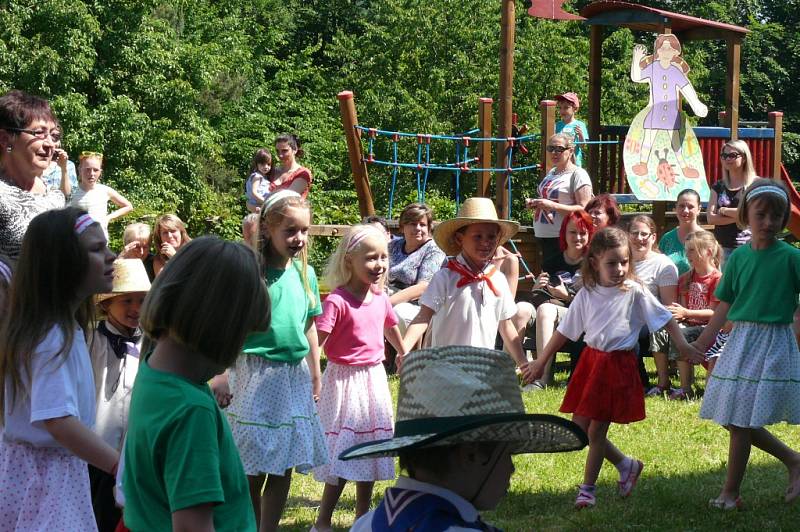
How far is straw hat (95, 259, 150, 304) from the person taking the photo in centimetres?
474

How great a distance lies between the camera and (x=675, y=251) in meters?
10.4

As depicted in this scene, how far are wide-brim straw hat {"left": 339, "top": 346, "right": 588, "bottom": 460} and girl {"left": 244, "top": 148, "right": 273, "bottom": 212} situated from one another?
38.3ft

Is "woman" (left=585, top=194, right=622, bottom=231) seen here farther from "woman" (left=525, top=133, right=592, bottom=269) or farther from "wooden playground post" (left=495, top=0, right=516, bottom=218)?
A: "wooden playground post" (left=495, top=0, right=516, bottom=218)

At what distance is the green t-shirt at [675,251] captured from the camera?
1019 centimetres

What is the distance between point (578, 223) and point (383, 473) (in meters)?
4.47

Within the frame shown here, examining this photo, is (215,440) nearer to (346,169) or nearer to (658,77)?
(658,77)

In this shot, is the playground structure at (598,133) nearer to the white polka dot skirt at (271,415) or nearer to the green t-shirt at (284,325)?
the green t-shirt at (284,325)

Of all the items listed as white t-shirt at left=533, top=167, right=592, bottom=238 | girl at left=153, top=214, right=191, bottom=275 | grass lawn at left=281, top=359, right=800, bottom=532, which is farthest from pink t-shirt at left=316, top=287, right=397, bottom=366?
white t-shirt at left=533, top=167, right=592, bottom=238

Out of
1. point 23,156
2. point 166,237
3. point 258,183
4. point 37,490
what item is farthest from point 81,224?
point 258,183

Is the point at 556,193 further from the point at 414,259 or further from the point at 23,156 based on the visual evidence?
the point at 23,156

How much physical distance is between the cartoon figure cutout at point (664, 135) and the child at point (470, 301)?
22.1ft

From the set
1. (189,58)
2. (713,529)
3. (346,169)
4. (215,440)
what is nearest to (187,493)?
(215,440)

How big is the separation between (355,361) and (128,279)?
4.78ft

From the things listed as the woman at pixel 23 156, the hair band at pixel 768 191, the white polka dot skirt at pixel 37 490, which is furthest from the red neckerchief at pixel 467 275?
the white polka dot skirt at pixel 37 490
